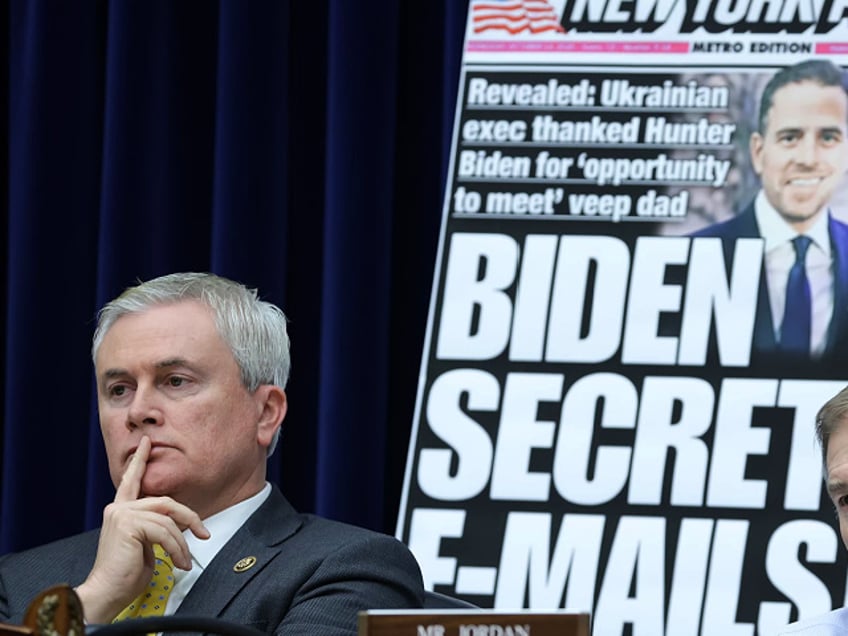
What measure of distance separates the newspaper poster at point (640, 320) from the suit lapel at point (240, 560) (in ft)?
1.54

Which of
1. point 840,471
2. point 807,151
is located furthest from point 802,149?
point 840,471

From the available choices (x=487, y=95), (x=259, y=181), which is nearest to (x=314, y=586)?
(x=487, y=95)

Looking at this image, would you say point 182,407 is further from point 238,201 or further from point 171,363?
point 238,201

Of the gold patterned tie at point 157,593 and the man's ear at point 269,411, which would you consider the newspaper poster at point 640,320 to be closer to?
the man's ear at point 269,411

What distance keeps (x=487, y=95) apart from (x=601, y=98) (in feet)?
0.74

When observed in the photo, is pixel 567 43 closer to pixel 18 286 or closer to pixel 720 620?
pixel 720 620

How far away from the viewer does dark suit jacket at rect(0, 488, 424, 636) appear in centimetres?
213

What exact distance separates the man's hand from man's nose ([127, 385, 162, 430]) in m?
0.17

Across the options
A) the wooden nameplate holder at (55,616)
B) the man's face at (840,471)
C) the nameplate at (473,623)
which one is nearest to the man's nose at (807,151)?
the man's face at (840,471)

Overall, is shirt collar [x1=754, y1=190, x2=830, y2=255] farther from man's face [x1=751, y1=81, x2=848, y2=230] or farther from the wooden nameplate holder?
the wooden nameplate holder

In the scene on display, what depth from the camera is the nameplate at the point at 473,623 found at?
1.31 meters

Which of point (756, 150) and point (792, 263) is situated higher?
point (756, 150)

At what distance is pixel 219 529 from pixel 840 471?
0.98 m

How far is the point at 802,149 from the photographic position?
273 centimetres
